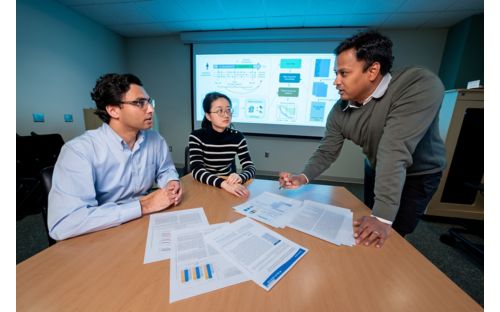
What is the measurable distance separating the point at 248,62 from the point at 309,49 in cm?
101

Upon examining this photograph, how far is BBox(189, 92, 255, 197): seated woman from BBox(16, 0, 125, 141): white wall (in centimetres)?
250

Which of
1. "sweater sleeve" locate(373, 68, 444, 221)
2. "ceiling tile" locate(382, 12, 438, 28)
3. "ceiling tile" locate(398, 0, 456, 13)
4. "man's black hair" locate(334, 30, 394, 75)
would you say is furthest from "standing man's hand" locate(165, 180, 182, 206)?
"ceiling tile" locate(382, 12, 438, 28)

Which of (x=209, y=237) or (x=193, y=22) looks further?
(x=193, y=22)

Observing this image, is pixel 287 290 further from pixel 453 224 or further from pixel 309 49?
pixel 309 49

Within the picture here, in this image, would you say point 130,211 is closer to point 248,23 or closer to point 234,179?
point 234,179

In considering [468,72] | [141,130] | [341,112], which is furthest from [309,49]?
[141,130]

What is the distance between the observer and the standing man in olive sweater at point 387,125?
2.88ft

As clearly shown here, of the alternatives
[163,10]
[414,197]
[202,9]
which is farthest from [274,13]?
[414,197]

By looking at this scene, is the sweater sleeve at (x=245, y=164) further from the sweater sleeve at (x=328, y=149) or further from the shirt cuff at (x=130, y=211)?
the shirt cuff at (x=130, y=211)

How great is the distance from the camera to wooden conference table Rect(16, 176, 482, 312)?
0.52 m

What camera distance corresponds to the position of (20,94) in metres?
2.40

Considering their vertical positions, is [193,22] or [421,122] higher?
[193,22]

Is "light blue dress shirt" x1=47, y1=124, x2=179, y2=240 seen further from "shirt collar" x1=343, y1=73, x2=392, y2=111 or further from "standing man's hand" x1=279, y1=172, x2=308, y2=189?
"shirt collar" x1=343, y1=73, x2=392, y2=111

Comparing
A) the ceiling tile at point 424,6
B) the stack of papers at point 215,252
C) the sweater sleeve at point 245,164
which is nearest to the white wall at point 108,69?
the ceiling tile at point 424,6
